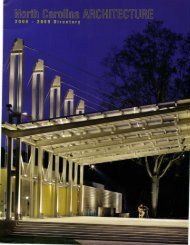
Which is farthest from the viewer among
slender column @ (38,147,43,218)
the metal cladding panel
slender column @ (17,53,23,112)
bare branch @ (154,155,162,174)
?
the metal cladding panel

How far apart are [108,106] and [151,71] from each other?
150 centimetres

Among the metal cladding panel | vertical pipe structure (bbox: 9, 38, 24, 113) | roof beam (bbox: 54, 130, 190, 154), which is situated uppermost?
vertical pipe structure (bbox: 9, 38, 24, 113)

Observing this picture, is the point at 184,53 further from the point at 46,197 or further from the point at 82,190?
the point at 82,190

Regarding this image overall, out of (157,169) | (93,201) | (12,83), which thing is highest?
(12,83)

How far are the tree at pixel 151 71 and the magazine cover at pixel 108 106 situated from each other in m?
0.02

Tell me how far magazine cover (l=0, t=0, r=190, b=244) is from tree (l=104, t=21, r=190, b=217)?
0.02m

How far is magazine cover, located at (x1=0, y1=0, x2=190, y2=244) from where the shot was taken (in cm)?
1023

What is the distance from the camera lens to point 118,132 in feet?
47.9

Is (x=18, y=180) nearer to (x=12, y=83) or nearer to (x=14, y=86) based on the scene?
(x=14, y=86)

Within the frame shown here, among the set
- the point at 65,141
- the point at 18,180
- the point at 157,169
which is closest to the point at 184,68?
the point at 157,169

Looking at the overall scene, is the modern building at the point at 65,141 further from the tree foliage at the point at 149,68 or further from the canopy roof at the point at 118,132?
the tree foliage at the point at 149,68

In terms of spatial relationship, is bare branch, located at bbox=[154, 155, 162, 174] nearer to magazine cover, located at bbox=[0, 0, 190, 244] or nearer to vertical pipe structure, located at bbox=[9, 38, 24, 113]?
Result: magazine cover, located at bbox=[0, 0, 190, 244]

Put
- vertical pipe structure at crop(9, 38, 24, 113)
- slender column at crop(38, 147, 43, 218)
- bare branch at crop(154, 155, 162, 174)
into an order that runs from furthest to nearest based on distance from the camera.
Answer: slender column at crop(38, 147, 43, 218)
vertical pipe structure at crop(9, 38, 24, 113)
bare branch at crop(154, 155, 162, 174)

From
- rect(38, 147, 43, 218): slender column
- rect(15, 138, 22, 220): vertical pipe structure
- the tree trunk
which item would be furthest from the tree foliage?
rect(38, 147, 43, 218): slender column
